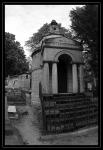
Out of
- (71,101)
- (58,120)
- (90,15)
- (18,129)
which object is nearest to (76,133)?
(58,120)

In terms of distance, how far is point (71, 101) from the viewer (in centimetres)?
1229

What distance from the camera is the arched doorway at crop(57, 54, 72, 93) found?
16.1 metres

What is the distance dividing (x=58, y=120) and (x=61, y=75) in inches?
298

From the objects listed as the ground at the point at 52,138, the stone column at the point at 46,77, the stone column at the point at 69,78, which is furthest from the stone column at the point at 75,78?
the ground at the point at 52,138

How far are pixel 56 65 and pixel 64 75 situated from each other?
255cm

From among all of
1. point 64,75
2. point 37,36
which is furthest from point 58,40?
point 37,36

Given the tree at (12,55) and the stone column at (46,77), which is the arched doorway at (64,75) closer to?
the stone column at (46,77)

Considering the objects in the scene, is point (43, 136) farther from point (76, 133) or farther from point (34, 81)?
point (34, 81)

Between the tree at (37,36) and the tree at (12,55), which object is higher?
the tree at (37,36)

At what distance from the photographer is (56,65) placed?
14297 mm

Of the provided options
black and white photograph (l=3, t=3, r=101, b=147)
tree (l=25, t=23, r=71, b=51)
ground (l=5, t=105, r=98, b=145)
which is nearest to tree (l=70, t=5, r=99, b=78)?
black and white photograph (l=3, t=3, r=101, b=147)

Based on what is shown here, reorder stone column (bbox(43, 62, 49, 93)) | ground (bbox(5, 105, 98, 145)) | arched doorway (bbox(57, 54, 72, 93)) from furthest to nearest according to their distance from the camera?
1. arched doorway (bbox(57, 54, 72, 93))
2. stone column (bbox(43, 62, 49, 93))
3. ground (bbox(5, 105, 98, 145))

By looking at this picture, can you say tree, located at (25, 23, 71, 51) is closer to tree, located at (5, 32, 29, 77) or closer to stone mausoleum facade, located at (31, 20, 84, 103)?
tree, located at (5, 32, 29, 77)

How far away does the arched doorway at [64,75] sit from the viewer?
1609 cm
